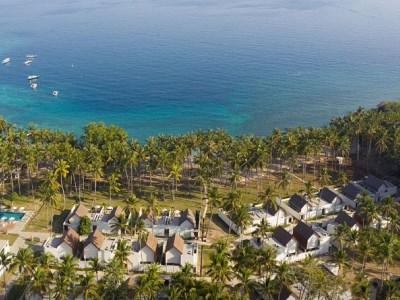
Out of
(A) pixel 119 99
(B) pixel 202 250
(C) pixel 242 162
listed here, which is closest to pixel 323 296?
(B) pixel 202 250

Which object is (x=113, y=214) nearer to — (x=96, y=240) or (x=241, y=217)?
(x=96, y=240)

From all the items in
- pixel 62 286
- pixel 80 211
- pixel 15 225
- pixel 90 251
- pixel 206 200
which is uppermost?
pixel 62 286

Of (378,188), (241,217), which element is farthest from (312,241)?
(378,188)

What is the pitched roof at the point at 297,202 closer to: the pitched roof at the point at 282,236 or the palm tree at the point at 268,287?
the pitched roof at the point at 282,236

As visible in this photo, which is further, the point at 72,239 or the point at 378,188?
the point at 378,188

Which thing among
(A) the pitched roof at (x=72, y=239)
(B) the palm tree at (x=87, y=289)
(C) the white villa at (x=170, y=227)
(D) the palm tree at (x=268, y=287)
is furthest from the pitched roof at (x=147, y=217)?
(D) the palm tree at (x=268, y=287)

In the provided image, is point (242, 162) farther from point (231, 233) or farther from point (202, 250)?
point (202, 250)
